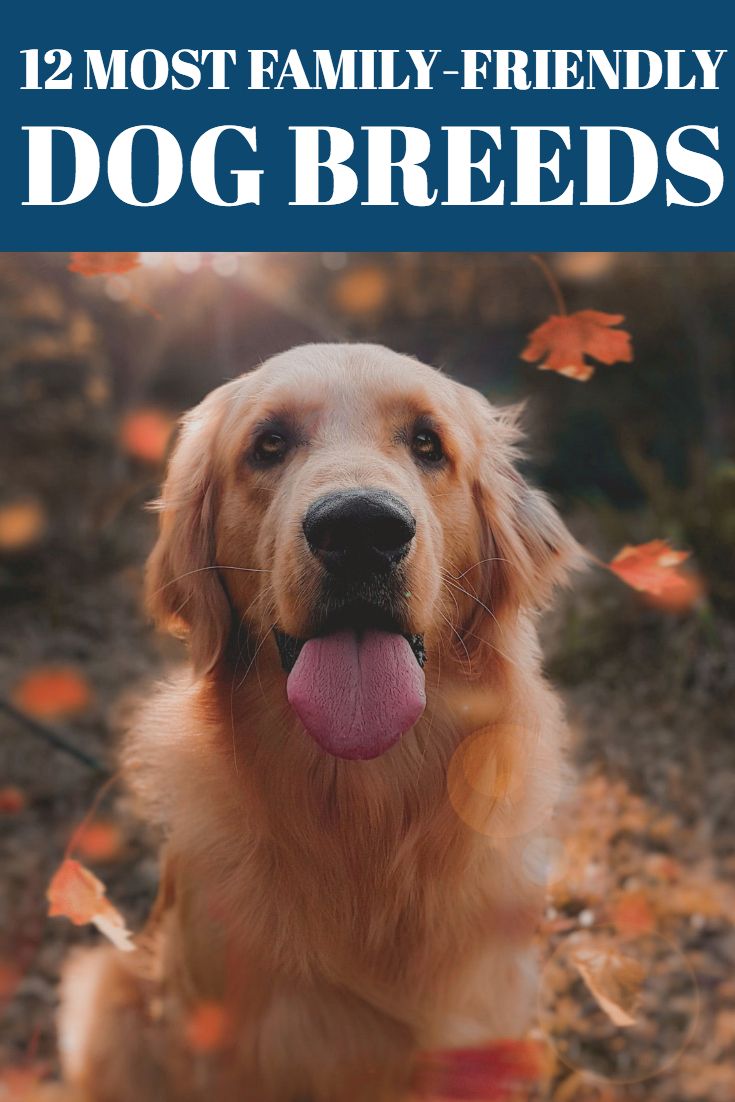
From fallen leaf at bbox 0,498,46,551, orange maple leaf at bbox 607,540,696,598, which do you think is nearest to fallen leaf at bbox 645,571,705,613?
orange maple leaf at bbox 607,540,696,598

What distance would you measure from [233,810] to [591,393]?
738 cm

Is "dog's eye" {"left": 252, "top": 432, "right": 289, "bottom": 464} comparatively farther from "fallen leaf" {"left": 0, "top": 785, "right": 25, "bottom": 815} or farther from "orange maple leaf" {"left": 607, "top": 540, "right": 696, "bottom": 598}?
"fallen leaf" {"left": 0, "top": 785, "right": 25, "bottom": 815}

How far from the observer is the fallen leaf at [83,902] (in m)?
2.43

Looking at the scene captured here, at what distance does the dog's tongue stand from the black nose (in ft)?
0.60

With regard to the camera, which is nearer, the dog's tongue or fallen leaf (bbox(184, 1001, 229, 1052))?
the dog's tongue

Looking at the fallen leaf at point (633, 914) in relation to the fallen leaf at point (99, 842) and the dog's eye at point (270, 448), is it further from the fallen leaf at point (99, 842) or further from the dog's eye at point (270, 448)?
the dog's eye at point (270, 448)

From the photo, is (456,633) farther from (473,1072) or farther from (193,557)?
(473,1072)

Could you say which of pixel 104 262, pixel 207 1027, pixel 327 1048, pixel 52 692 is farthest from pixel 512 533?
pixel 52 692

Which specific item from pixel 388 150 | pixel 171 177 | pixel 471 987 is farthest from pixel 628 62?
pixel 471 987

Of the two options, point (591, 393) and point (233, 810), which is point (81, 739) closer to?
point (233, 810)

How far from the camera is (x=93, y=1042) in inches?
96.7

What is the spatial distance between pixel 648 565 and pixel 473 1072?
Answer: 1.53 meters

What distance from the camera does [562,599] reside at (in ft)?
18.2

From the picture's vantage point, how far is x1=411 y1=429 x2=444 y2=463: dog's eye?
212cm
